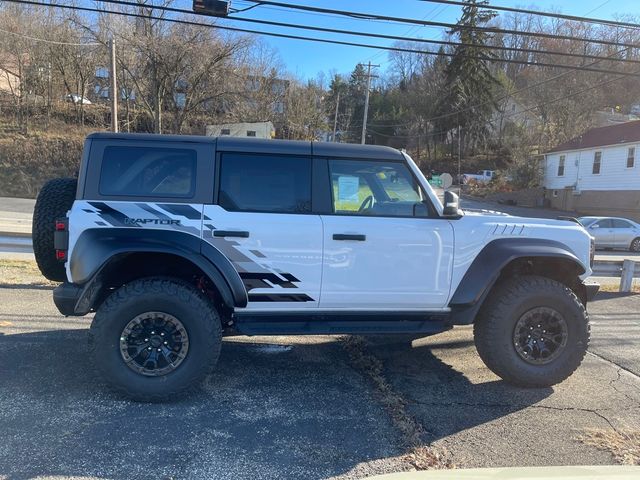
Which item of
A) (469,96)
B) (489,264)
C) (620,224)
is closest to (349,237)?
(489,264)

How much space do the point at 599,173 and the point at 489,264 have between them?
117ft

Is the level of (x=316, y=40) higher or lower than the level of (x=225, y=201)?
higher

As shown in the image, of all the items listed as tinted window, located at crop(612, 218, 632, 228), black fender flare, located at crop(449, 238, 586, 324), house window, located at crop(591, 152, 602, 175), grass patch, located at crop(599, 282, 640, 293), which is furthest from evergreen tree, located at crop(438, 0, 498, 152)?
black fender flare, located at crop(449, 238, 586, 324)

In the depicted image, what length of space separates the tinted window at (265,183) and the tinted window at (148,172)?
0.29 m

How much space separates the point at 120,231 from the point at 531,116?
62170 mm

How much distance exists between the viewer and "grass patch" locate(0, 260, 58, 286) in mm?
7340

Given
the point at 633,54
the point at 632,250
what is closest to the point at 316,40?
the point at 632,250

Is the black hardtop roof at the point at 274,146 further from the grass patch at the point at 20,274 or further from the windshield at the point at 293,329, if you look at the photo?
the grass patch at the point at 20,274

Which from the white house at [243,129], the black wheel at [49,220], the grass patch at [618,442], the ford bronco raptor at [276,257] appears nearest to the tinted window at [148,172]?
the ford bronco raptor at [276,257]

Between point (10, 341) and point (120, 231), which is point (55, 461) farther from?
point (10, 341)

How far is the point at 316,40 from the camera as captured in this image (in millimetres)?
11586

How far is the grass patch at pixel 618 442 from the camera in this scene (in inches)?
123

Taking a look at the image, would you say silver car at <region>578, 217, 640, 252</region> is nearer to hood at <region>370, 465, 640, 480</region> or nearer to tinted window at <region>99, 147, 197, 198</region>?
tinted window at <region>99, 147, 197, 198</region>

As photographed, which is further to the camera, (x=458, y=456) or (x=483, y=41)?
(x=483, y=41)
